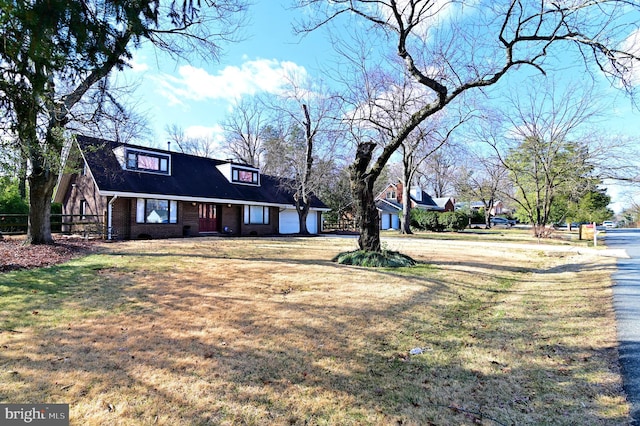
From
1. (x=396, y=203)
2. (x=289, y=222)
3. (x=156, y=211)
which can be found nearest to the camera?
(x=156, y=211)

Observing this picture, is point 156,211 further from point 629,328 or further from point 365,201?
point 629,328

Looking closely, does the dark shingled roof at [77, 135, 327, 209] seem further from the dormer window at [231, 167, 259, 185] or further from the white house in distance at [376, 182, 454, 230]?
the white house in distance at [376, 182, 454, 230]

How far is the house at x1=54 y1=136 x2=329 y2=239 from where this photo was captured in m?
18.1

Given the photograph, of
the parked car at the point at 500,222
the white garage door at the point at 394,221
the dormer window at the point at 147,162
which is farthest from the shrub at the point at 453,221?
the parked car at the point at 500,222

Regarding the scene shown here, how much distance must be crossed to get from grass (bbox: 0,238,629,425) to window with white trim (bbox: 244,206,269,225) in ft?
57.3

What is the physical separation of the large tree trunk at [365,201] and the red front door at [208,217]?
559 inches

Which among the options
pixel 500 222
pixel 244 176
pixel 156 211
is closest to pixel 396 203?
pixel 500 222

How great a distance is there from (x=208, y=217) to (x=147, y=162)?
498cm

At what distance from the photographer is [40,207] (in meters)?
12.8

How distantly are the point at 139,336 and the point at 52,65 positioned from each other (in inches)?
153

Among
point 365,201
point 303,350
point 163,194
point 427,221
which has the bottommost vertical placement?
point 303,350

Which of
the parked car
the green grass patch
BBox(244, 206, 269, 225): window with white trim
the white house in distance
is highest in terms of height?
the white house in distance

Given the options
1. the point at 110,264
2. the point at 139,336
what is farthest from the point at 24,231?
the point at 139,336

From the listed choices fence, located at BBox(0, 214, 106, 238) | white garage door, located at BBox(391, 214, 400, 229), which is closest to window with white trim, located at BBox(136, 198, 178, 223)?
fence, located at BBox(0, 214, 106, 238)
